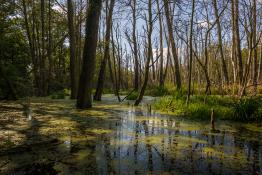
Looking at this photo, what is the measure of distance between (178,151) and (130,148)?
647 millimetres

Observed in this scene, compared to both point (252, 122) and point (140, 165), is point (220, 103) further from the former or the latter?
point (140, 165)

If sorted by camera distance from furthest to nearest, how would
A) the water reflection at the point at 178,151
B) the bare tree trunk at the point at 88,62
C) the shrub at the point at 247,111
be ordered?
the bare tree trunk at the point at 88,62, the shrub at the point at 247,111, the water reflection at the point at 178,151

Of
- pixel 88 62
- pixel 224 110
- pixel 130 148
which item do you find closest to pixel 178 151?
pixel 130 148

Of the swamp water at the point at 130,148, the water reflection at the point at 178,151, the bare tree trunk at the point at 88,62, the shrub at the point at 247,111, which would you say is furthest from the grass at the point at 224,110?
the bare tree trunk at the point at 88,62

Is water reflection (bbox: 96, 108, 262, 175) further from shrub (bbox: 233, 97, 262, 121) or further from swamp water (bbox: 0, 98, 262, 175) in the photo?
shrub (bbox: 233, 97, 262, 121)

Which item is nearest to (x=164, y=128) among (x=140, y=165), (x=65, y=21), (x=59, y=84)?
(x=140, y=165)

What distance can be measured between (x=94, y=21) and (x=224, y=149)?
19.6 ft

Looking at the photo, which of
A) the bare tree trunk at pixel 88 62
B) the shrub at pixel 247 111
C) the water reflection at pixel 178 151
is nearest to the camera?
the water reflection at pixel 178 151

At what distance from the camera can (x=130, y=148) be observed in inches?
154

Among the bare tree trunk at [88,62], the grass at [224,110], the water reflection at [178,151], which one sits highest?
the bare tree trunk at [88,62]

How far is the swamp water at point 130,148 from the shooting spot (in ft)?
10.1

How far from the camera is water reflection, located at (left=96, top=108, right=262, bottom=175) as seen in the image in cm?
309

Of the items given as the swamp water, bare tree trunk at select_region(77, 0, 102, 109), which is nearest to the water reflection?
the swamp water

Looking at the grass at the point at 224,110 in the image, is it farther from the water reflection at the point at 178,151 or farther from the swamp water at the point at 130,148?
the water reflection at the point at 178,151
